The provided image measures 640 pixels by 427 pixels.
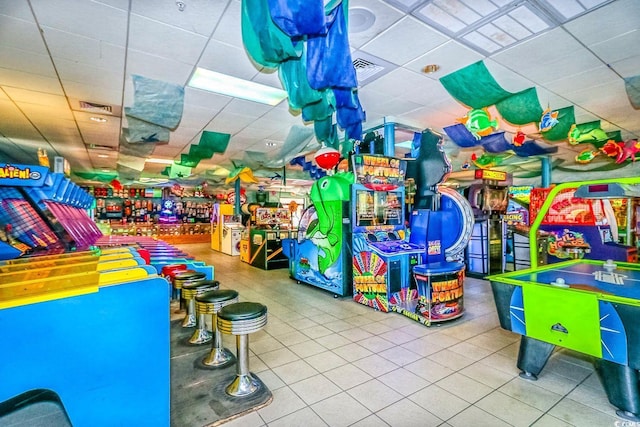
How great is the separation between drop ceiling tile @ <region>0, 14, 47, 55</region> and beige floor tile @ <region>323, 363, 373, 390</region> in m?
4.03

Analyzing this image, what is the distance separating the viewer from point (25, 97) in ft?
14.2

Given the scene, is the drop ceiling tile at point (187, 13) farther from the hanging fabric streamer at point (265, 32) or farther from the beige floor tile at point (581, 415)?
the beige floor tile at point (581, 415)

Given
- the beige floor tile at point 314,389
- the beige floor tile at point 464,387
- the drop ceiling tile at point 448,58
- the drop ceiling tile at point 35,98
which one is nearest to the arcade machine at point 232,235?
the drop ceiling tile at point 35,98

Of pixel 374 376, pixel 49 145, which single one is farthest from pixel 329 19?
pixel 49 145

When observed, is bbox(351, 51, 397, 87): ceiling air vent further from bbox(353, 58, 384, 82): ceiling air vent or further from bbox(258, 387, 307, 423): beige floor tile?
bbox(258, 387, 307, 423): beige floor tile

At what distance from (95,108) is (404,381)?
5696mm

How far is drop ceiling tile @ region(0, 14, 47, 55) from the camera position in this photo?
8.75ft

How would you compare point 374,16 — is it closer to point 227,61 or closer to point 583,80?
point 227,61

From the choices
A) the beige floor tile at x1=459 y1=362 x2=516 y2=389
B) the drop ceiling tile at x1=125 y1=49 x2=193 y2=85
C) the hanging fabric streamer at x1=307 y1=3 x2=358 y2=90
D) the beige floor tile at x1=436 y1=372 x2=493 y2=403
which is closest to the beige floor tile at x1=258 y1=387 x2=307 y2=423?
the beige floor tile at x1=436 y1=372 x2=493 y2=403

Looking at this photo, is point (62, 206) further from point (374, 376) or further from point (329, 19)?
point (374, 376)

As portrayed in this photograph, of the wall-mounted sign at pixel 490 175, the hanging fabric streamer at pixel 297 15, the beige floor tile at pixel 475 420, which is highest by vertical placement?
the hanging fabric streamer at pixel 297 15

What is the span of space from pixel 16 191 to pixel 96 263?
1926 mm

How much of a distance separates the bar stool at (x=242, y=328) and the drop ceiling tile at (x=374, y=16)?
2.59 metres

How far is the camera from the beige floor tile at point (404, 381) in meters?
2.33
